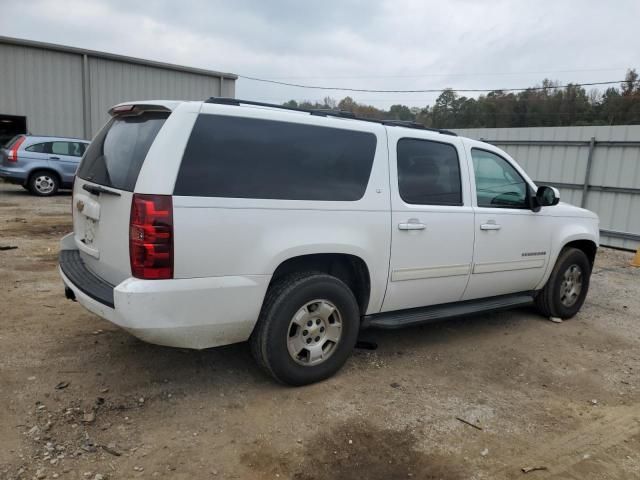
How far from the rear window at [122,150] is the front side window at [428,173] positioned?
6.13 ft

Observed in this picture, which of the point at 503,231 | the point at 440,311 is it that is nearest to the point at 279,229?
the point at 440,311

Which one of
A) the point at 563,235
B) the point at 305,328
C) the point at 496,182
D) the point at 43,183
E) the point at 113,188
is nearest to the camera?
the point at 113,188

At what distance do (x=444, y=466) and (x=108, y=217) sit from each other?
250cm

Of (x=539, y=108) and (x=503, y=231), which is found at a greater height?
(x=539, y=108)

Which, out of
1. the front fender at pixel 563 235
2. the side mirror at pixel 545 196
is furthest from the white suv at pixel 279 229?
the front fender at pixel 563 235

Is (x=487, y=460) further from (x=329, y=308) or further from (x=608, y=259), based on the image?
(x=608, y=259)

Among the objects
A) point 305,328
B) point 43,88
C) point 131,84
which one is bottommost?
point 305,328

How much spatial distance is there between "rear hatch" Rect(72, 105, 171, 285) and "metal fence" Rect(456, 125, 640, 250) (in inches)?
413

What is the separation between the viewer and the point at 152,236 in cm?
282

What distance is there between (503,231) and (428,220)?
1018mm

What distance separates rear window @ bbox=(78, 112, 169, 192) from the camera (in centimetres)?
305

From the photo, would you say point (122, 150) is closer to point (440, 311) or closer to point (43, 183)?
point (440, 311)

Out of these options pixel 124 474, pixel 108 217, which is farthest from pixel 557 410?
pixel 108 217

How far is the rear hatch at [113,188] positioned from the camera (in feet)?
9.89
